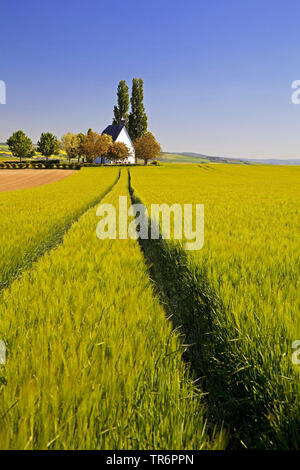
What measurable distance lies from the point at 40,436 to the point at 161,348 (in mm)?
994

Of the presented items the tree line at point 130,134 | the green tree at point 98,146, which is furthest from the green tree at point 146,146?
the green tree at point 98,146

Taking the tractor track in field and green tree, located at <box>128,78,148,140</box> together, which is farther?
green tree, located at <box>128,78,148,140</box>

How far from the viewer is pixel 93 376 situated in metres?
1.64

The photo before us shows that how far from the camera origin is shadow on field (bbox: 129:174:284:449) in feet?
5.85

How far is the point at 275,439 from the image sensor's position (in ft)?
5.18

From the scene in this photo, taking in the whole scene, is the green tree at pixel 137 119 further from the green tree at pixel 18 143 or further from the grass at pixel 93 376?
the grass at pixel 93 376

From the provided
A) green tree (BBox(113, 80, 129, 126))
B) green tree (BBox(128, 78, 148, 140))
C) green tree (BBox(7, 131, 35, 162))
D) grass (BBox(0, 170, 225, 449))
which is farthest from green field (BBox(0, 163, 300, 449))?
green tree (BBox(7, 131, 35, 162))

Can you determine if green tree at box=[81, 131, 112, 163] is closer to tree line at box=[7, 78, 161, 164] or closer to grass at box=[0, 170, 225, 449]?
tree line at box=[7, 78, 161, 164]

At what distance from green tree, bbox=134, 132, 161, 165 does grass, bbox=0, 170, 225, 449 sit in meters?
78.4

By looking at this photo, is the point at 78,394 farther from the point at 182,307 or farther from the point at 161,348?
the point at 182,307

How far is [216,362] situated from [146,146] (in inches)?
3193

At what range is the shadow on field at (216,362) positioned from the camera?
5.85ft

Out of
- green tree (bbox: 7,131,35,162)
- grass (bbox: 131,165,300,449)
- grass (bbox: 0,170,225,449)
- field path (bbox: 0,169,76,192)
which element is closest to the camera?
grass (bbox: 0,170,225,449)
